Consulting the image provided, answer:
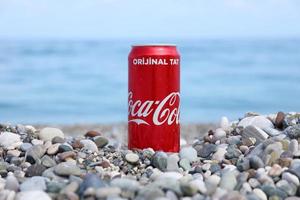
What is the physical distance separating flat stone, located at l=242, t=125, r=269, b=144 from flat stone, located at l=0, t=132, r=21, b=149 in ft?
4.67

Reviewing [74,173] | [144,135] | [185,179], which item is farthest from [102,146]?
[185,179]

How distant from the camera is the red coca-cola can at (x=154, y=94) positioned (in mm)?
3943

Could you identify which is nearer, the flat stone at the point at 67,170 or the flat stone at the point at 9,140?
the flat stone at the point at 67,170

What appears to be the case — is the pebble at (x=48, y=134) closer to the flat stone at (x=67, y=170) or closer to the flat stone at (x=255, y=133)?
the flat stone at (x=67, y=170)

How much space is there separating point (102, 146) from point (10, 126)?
Result: 724 mm

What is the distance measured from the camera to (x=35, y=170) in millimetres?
3525

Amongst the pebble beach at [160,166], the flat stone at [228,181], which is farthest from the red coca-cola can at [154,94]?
the flat stone at [228,181]

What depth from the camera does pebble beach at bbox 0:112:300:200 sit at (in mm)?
2934

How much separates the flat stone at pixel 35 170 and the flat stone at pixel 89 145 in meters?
0.64

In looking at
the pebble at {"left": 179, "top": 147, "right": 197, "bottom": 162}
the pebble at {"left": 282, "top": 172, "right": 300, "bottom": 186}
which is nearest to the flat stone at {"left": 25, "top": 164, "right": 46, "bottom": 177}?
the pebble at {"left": 179, "top": 147, "right": 197, "bottom": 162}

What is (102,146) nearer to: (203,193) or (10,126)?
(10,126)

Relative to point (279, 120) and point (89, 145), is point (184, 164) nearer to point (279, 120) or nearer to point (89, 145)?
point (89, 145)

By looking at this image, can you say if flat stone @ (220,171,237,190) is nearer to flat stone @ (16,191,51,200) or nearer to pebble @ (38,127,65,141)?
flat stone @ (16,191,51,200)

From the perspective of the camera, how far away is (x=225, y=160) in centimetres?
378
